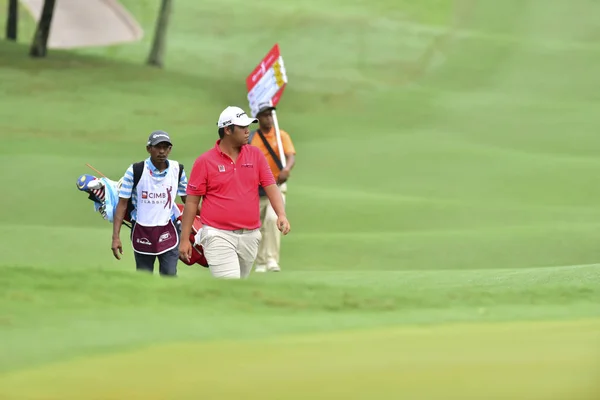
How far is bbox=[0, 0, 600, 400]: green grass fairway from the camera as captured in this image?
6852 mm

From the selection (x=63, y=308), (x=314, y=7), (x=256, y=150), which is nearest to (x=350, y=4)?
(x=314, y=7)

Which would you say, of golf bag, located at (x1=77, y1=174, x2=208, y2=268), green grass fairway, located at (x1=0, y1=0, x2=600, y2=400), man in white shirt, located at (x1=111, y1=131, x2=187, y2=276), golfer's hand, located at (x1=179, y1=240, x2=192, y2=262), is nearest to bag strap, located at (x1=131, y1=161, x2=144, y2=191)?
man in white shirt, located at (x1=111, y1=131, x2=187, y2=276)

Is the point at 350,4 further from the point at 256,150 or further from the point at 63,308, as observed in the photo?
the point at 63,308

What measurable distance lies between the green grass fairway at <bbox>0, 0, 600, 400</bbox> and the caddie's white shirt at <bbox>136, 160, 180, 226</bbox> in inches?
26.3

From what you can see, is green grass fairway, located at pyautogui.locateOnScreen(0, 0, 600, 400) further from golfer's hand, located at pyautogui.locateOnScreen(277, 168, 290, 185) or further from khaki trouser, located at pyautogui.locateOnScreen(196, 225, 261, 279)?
golfer's hand, located at pyautogui.locateOnScreen(277, 168, 290, 185)

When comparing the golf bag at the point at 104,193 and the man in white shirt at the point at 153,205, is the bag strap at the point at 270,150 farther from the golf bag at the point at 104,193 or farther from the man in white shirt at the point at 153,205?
the man in white shirt at the point at 153,205

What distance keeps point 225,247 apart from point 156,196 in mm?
1162

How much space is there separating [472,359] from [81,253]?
10.9 metres

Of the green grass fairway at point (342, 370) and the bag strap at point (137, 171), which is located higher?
the bag strap at point (137, 171)

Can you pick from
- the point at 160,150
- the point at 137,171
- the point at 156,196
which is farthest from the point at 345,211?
the point at 160,150

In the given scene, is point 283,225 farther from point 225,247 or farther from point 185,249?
point 185,249

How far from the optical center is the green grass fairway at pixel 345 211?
6.85m

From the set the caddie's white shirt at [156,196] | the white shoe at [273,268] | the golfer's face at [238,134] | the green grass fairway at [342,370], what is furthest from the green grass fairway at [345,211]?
the golfer's face at [238,134]

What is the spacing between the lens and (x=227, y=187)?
10.5 m
